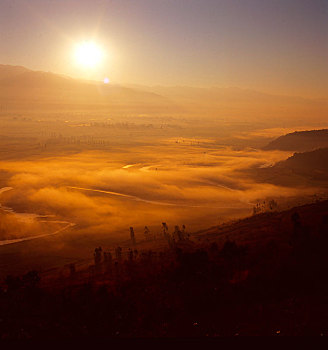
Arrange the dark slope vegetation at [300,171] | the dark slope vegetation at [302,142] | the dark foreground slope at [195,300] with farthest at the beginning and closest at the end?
1. the dark slope vegetation at [302,142]
2. the dark slope vegetation at [300,171]
3. the dark foreground slope at [195,300]

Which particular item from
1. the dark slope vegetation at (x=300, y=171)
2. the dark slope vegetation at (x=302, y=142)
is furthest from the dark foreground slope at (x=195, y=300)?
the dark slope vegetation at (x=302, y=142)

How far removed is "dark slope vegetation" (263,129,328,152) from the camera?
172 metres

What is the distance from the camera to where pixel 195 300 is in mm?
18047

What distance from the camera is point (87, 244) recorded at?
56.2m

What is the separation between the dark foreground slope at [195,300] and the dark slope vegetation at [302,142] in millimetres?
158355

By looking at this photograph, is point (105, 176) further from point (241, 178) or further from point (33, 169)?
point (241, 178)

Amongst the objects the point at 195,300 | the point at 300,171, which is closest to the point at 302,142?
the point at 300,171

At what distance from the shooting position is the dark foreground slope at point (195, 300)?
50.1ft

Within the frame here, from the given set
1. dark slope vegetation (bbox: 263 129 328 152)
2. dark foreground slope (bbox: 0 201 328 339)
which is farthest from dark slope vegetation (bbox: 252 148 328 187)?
dark foreground slope (bbox: 0 201 328 339)

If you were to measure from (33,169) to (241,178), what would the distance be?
2917 inches

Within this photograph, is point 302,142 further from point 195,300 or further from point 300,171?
point 195,300

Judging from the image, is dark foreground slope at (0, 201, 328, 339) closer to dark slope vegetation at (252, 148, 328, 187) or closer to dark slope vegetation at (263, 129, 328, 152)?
dark slope vegetation at (252, 148, 328, 187)

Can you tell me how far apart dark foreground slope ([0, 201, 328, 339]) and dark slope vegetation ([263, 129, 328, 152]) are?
158m

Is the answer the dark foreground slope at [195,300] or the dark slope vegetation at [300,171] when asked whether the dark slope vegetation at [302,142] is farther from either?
the dark foreground slope at [195,300]
